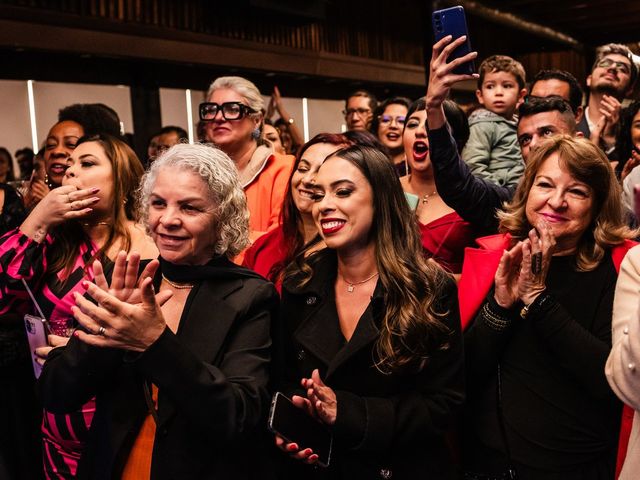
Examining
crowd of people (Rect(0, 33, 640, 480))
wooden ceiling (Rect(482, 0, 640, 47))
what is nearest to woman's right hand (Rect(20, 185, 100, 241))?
crowd of people (Rect(0, 33, 640, 480))

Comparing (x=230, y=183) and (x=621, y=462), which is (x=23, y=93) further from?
(x=621, y=462)

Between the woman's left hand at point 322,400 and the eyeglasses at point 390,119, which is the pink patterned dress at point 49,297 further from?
the eyeglasses at point 390,119

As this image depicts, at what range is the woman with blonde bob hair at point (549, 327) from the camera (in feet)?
6.27

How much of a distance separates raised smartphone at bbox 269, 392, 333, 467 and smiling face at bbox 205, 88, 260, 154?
1886 millimetres

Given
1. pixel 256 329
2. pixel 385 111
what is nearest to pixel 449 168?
pixel 256 329

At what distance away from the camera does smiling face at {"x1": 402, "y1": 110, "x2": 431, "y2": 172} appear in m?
2.92

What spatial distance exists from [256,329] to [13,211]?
1838mm

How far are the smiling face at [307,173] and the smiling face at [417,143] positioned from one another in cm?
50

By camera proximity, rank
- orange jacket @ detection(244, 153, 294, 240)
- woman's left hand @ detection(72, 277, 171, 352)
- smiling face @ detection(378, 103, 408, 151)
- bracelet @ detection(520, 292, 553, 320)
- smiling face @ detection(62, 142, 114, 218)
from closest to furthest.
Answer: woman's left hand @ detection(72, 277, 171, 352), bracelet @ detection(520, 292, 553, 320), smiling face @ detection(62, 142, 114, 218), orange jacket @ detection(244, 153, 294, 240), smiling face @ detection(378, 103, 408, 151)

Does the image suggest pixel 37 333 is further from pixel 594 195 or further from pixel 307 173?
pixel 594 195

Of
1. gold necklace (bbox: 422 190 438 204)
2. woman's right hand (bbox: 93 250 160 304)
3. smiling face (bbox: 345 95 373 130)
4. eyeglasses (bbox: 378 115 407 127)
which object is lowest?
woman's right hand (bbox: 93 250 160 304)

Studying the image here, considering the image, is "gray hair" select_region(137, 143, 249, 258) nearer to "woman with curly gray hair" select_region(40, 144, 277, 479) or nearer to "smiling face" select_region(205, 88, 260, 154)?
"woman with curly gray hair" select_region(40, 144, 277, 479)

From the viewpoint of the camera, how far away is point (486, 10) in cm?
800

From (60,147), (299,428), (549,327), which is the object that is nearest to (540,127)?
(549,327)
